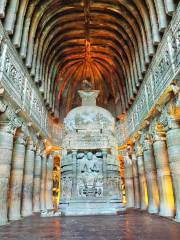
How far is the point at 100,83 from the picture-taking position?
28.0 m

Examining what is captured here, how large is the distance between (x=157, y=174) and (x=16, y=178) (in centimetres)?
886

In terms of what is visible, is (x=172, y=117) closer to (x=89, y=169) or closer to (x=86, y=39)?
(x=89, y=169)

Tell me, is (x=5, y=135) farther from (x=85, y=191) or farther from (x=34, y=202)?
(x=34, y=202)

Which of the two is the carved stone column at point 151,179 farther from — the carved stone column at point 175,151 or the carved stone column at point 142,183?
the carved stone column at point 175,151

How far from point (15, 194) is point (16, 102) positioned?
5.47 m

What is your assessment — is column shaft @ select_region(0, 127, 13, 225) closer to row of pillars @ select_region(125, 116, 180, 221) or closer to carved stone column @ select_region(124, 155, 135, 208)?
row of pillars @ select_region(125, 116, 180, 221)

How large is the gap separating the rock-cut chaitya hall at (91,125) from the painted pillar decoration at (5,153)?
0.05 metres

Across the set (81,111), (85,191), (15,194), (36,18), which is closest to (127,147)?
(81,111)

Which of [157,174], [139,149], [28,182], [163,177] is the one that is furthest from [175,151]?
[28,182]

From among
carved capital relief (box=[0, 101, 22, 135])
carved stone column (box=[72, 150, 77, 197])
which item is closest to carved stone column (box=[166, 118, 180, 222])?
carved stone column (box=[72, 150, 77, 197])

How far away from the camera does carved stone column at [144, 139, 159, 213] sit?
45.5ft

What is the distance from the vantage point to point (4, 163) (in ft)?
33.6

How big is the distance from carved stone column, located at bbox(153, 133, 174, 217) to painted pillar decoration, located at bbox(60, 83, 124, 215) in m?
2.50

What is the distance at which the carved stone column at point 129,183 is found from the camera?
65.4 feet
